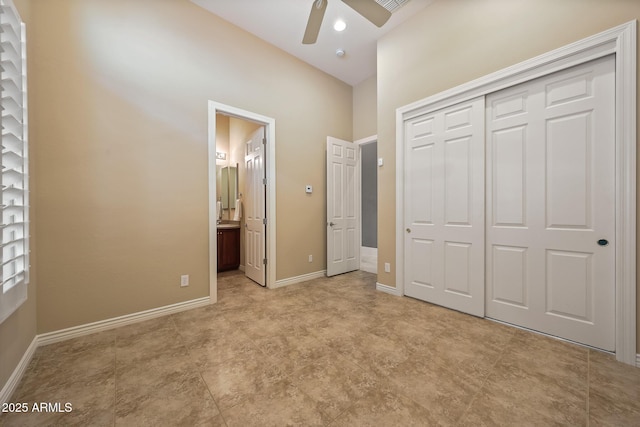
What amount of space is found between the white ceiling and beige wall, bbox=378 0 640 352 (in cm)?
23

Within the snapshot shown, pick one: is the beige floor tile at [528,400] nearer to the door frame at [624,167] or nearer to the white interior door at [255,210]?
the door frame at [624,167]

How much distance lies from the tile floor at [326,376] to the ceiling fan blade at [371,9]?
8.77 ft

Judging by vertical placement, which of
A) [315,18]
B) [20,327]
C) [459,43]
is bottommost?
[20,327]

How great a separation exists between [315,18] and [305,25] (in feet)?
4.76

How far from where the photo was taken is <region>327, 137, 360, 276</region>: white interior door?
3975mm

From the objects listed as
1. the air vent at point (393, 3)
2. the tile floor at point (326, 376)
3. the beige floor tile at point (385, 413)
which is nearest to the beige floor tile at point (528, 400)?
the tile floor at point (326, 376)

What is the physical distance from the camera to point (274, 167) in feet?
11.3

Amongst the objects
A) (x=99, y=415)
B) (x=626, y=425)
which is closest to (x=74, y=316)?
(x=99, y=415)

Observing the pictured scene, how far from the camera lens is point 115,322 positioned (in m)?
2.29

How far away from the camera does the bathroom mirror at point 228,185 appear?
15.3 ft

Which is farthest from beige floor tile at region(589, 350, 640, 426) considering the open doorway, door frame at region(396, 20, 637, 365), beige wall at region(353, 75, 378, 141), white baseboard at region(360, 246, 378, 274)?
the open doorway

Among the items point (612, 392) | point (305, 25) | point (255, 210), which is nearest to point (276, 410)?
point (612, 392)

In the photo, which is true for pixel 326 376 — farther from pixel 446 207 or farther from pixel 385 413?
pixel 446 207

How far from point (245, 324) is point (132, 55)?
288 centimetres
